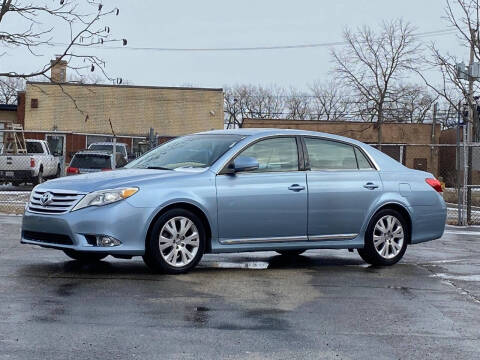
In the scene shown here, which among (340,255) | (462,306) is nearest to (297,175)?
(340,255)

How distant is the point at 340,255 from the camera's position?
37.4 ft

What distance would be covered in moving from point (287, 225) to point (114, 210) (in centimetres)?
204

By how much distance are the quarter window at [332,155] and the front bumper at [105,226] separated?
2303mm

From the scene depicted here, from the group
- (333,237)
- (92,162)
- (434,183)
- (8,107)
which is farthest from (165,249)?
(8,107)

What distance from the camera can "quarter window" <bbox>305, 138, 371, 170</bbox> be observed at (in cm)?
1002

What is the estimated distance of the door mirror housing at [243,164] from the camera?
9148 millimetres

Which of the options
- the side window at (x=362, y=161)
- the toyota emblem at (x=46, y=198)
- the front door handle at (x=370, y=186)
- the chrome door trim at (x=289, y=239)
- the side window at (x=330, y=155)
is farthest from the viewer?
the side window at (x=362, y=161)

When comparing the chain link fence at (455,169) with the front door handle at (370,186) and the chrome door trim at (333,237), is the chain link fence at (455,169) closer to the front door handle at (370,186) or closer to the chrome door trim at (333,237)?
the front door handle at (370,186)

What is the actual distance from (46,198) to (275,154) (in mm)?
2571

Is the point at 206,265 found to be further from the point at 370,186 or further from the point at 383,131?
the point at 383,131

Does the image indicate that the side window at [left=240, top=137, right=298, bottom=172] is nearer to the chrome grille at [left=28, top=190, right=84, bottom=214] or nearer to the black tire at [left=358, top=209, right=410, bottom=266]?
the black tire at [left=358, top=209, right=410, bottom=266]

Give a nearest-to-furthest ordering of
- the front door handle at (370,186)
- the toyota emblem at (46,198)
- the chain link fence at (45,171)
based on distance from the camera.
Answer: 1. the toyota emblem at (46,198)
2. the front door handle at (370,186)
3. the chain link fence at (45,171)

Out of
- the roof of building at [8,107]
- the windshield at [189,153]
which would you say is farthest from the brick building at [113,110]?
the windshield at [189,153]

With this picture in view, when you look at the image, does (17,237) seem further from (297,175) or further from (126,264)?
(297,175)
